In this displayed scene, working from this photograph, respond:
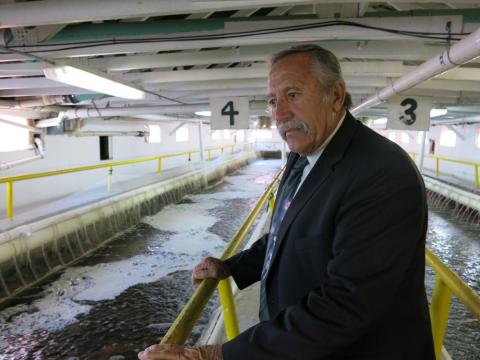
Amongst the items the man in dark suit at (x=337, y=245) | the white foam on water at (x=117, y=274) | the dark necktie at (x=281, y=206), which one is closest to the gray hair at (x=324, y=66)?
the man in dark suit at (x=337, y=245)

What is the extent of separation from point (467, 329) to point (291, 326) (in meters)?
4.37

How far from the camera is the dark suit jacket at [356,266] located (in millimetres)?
1082

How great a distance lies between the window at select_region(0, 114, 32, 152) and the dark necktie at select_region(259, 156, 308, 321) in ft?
27.9

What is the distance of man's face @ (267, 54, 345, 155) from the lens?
4.53ft

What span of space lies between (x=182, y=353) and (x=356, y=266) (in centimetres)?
61

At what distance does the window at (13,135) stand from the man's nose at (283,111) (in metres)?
8.57

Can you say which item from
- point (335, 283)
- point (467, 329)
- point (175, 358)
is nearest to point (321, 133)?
point (335, 283)

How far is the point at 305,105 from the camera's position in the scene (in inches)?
54.7

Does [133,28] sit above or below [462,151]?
above

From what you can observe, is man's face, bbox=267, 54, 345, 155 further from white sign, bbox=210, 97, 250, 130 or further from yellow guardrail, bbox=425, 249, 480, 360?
white sign, bbox=210, 97, 250, 130

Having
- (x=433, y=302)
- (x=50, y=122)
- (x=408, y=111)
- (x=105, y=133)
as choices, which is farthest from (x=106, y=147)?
(x=433, y=302)

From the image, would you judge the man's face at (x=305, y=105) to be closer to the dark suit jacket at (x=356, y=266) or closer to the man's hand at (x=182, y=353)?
the dark suit jacket at (x=356, y=266)

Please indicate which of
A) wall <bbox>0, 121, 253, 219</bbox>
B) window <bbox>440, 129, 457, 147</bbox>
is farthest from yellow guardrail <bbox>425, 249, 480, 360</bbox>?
window <bbox>440, 129, 457, 147</bbox>

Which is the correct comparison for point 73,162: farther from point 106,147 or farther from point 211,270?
point 211,270
